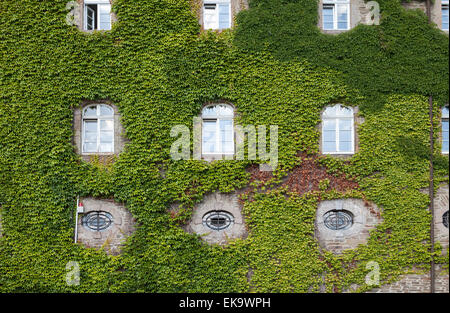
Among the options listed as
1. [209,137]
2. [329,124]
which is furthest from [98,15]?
[329,124]

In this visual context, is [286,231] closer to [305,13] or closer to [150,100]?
[150,100]

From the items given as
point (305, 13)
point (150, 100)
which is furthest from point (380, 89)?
point (150, 100)

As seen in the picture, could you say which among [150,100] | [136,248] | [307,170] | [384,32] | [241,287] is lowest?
[241,287]

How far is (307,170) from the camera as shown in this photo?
10500 mm

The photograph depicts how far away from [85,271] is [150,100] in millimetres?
5009

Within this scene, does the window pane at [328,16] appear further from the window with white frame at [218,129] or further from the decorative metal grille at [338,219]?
the decorative metal grille at [338,219]

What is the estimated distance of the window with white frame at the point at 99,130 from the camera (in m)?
10.7

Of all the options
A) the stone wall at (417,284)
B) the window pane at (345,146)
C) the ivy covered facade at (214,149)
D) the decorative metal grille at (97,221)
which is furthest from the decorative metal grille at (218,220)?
the stone wall at (417,284)

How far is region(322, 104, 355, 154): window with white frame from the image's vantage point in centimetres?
1076

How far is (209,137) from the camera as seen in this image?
1077cm

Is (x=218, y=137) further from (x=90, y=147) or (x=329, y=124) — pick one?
(x=90, y=147)

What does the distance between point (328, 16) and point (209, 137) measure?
16.4 feet

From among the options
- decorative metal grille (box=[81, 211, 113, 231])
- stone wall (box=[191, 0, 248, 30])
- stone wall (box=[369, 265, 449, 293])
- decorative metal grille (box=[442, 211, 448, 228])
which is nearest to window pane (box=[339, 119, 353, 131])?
decorative metal grille (box=[442, 211, 448, 228])

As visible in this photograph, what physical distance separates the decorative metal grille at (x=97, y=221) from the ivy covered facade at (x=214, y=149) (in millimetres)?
40
